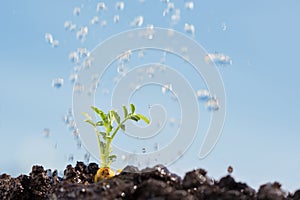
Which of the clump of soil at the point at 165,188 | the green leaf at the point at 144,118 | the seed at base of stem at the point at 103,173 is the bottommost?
the clump of soil at the point at 165,188

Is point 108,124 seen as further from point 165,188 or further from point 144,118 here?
point 165,188

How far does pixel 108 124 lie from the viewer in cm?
292

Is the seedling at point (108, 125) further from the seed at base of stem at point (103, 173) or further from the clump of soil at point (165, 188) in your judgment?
the clump of soil at point (165, 188)

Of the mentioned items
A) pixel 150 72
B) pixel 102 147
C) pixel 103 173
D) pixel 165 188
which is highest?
pixel 150 72

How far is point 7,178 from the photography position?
3176 mm

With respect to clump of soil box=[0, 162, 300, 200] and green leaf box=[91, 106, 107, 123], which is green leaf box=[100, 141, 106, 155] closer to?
green leaf box=[91, 106, 107, 123]

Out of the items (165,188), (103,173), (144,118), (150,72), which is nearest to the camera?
(165,188)

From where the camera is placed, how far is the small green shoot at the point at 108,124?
113 inches

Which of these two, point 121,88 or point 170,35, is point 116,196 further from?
point 170,35

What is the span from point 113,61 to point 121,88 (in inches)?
6.6

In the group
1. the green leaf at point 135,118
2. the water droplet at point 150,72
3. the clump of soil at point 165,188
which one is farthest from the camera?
the green leaf at point 135,118

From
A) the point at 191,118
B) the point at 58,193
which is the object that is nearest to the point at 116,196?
the point at 58,193

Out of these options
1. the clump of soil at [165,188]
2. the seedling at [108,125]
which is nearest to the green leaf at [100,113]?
the seedling at [108,125]

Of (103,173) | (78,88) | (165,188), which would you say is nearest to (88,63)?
(78,88)
